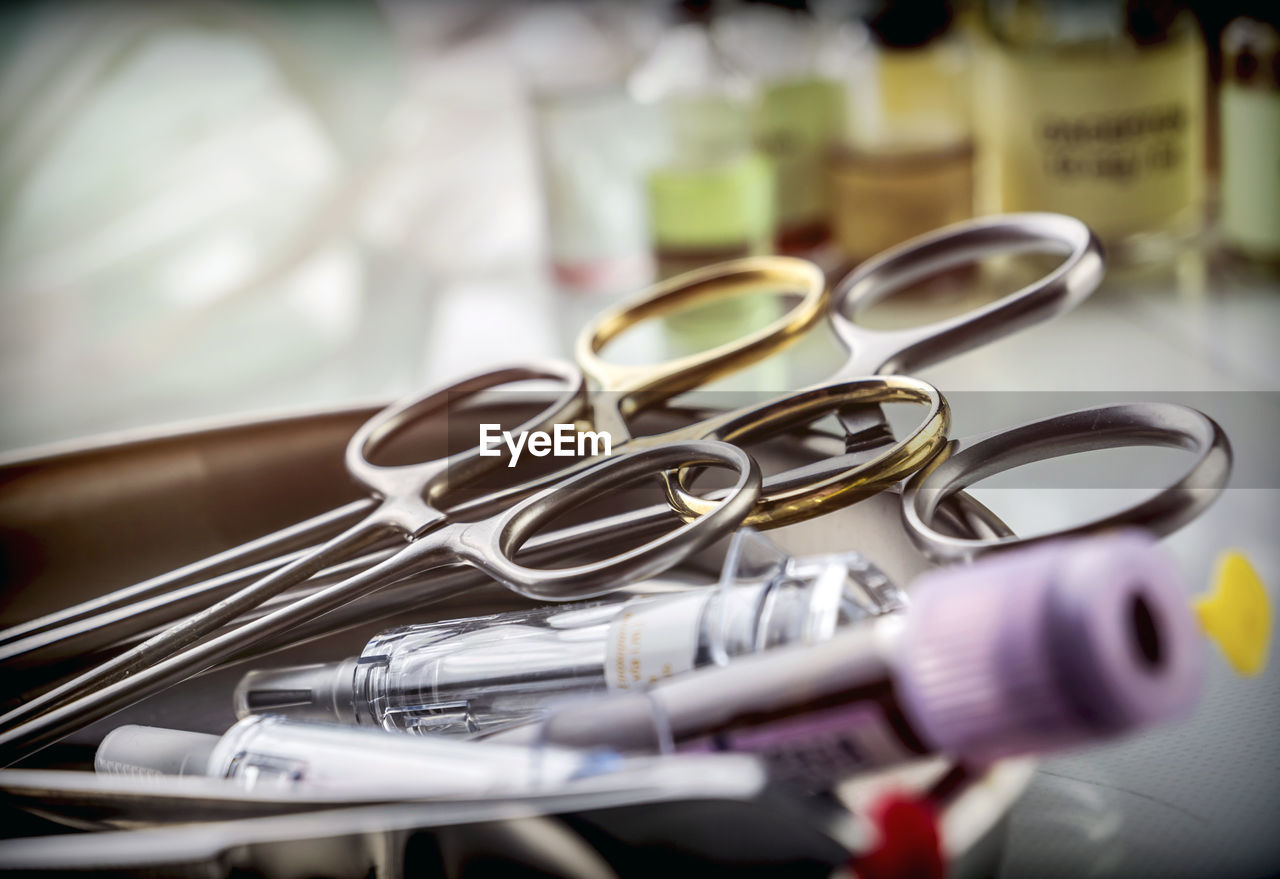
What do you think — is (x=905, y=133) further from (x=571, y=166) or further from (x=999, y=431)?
(x=999, y=431)

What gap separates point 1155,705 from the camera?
103mm

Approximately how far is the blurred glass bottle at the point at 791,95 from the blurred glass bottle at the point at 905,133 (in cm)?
1

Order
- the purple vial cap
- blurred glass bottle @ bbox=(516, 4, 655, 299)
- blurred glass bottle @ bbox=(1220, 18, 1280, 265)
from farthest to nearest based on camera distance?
blurred glass bottle @ bbox=(516, 4, 655, 299), blurred glass bottle @ bbox=(1220, 18, 1280, 265), the purple vial cap

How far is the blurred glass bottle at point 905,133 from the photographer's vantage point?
44 centimetres

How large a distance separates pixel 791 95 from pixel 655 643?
36 cm

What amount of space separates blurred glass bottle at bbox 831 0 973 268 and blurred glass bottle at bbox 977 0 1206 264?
1 centimetres

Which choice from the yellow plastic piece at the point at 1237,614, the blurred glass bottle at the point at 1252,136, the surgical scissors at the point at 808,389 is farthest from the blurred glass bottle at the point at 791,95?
the yellow plastic piece at the point at 1237,614

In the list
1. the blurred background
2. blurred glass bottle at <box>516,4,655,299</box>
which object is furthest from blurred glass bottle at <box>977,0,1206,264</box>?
blurred glass bottle at <box>516,4,655,299</box>

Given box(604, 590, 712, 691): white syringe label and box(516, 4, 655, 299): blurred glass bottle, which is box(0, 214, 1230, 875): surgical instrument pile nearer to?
box(604, 590, 712, 691): white syringe label

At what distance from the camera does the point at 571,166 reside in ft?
1.60

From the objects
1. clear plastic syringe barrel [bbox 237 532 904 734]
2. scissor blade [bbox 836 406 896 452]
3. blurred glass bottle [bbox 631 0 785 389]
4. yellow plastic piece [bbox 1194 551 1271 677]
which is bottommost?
clear plastic syringe barrel [bbox 237 532 904 734]

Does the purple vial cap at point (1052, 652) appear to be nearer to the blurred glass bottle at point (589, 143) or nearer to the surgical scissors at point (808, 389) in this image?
the surgical scissors at point (808, 389)

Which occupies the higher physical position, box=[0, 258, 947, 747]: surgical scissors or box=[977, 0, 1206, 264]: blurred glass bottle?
box=[977, 0, 1206, 264]: blurred glass bottle

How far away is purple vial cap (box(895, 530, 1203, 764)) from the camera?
0.34ft
